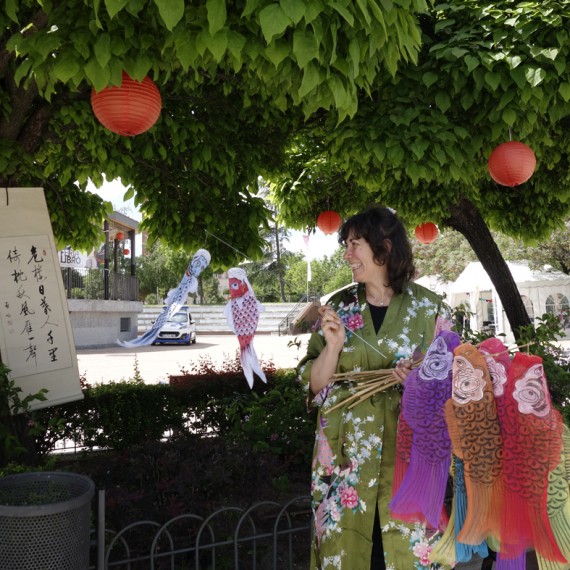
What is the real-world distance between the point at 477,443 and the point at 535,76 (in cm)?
271

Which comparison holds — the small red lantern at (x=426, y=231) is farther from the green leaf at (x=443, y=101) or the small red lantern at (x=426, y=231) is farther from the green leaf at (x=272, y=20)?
the green leaf at (x=272, y=20)

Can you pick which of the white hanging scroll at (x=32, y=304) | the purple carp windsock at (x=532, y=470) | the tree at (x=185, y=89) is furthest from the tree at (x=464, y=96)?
the white hanging scroll at (x=32, y=304)

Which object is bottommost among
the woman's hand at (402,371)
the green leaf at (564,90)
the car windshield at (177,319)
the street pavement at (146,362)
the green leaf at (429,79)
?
the street pavement at (146,362)

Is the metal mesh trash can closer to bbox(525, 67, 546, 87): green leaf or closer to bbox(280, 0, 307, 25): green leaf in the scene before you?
bbox(280, 0, 307, 25): green leaf

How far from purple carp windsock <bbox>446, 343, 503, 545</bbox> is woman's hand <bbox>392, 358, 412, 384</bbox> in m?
0.33

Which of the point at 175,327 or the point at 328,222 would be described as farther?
the point at 328,222

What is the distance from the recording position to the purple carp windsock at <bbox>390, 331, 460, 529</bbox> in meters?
1.68

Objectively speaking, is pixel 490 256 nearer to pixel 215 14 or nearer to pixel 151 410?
pixel 151 410

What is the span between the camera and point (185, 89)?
3.93 meters

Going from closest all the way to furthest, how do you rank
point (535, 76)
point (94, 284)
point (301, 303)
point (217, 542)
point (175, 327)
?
point (217, 542), point (535, 76), point (175, 327), point (301, 303), point (94, 284)

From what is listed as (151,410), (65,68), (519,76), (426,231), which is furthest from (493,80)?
(151,410)

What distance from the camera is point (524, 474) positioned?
1415 millimetres

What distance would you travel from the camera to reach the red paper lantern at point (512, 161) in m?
3.91

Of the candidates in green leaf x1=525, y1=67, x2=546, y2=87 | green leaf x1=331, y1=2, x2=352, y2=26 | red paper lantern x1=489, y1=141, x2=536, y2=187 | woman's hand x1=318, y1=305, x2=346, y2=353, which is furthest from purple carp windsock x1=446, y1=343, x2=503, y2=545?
red paper lantern x1=489, y1=141, x2=536, y2=187
